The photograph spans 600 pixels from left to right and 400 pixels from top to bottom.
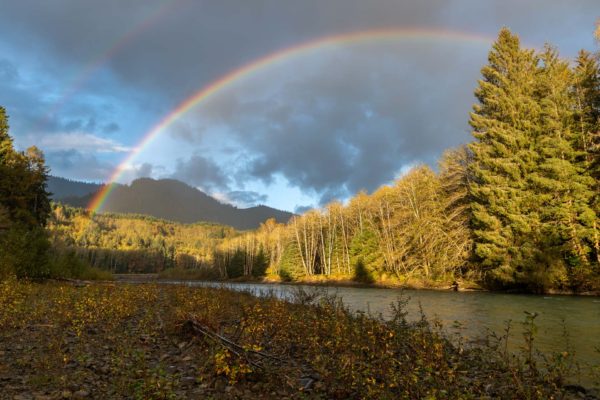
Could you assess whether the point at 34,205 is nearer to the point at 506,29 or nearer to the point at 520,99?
the point at 520,99

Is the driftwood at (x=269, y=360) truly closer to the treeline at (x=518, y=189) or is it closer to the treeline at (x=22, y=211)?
the treeline at (x=22, y=211)

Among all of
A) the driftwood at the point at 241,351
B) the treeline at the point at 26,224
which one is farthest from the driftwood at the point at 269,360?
the treeline at the point at 26,224

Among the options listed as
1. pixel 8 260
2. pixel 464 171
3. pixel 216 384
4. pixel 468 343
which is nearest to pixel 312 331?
pixel 216 384

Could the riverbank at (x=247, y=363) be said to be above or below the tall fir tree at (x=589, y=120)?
below

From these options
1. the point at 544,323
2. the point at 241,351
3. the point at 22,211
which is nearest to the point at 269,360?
the point at 241,351

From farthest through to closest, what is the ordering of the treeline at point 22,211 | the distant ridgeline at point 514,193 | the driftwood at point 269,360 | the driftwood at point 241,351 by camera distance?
the distant ridgeline at point 514,193
the treeline at point 22,211
the driftwood at point 241,351
the driftwood at point 269,360

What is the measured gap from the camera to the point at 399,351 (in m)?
8.72

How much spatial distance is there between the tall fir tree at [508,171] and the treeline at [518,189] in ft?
0.28

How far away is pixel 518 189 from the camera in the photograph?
31.2 metres

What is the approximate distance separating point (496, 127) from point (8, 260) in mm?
36727

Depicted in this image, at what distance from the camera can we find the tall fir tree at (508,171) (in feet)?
98.9

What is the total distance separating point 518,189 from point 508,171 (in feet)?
5.48

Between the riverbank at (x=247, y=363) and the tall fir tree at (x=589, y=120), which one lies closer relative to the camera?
the riverbank at (x=247, y=363)

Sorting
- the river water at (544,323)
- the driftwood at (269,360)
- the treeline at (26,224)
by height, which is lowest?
the river water at (544,323)
